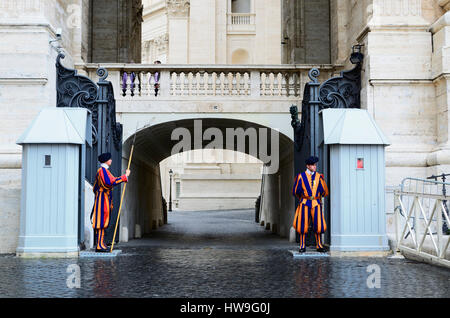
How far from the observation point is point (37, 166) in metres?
11.3

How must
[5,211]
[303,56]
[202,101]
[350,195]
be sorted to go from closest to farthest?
[350,195] < [5,211] < [202,101] < [303,56]

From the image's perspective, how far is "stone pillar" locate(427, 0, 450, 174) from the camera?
43.8ft

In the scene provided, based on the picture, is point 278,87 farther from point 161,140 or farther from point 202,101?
point 161,140

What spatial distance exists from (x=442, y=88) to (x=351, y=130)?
3.31 metres

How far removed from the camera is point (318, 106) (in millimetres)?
13328

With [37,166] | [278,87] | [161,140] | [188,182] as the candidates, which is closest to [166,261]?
[37,166]

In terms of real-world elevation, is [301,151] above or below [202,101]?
below

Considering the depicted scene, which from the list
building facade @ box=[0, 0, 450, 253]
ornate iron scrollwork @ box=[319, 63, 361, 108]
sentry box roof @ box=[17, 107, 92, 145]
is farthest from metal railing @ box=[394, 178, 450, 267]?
sentry box roof @ box=[17, 107, 92, 145]

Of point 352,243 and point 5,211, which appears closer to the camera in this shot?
point 352,243

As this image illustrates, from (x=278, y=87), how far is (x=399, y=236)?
6281mm

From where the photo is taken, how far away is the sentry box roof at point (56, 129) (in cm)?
1127

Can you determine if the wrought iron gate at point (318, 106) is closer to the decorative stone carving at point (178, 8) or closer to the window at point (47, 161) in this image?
the window at point (47, 161)

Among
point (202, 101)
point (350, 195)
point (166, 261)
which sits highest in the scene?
point (202, 101)

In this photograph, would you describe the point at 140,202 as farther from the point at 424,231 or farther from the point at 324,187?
the point at 424,231
